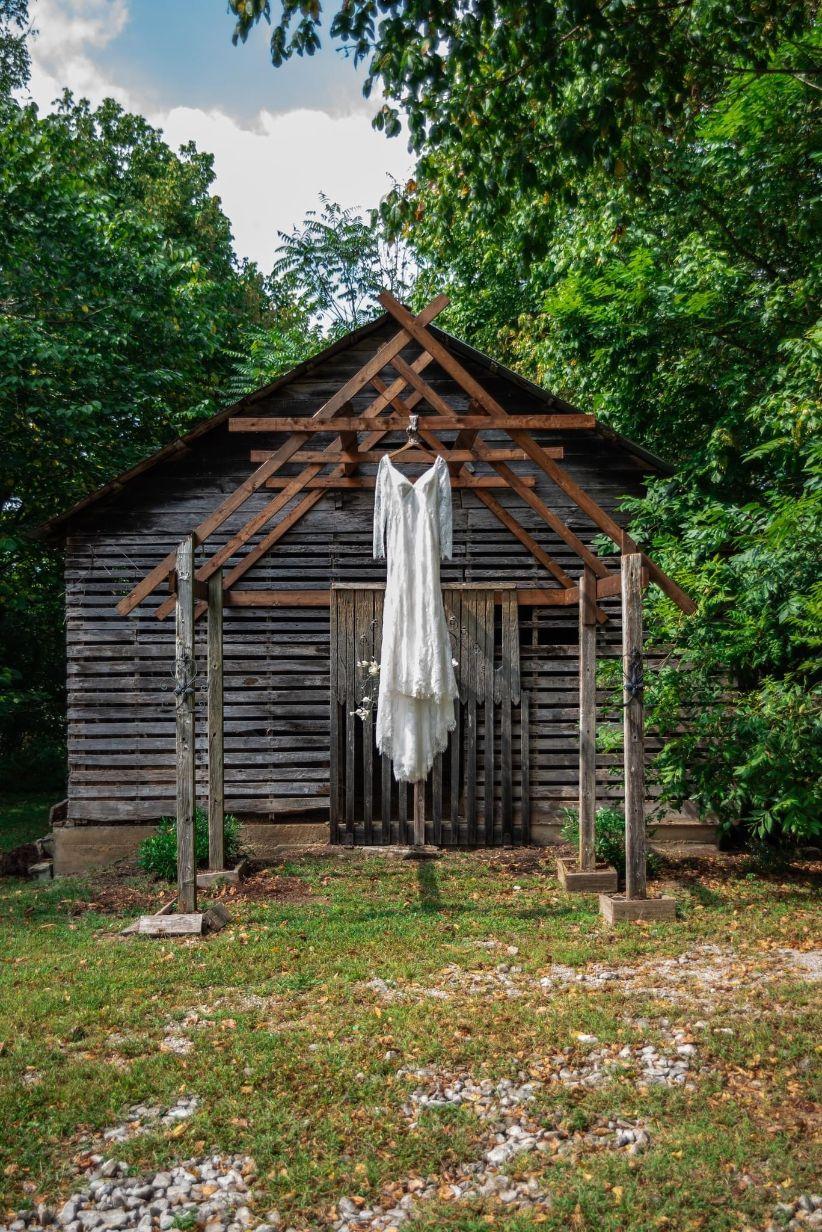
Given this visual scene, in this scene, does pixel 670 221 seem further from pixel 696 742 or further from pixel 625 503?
pixel 696 742

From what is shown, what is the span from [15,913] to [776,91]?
35.1 ft

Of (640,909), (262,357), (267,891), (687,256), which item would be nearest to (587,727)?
(640,909)

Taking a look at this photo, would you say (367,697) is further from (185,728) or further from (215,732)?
(185,728)

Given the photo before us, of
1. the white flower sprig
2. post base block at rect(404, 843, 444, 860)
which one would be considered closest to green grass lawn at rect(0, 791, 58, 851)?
the white flower sprig

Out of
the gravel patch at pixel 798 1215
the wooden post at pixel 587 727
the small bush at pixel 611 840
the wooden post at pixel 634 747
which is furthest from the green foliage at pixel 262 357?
the gravel patch at pixel 798 1215

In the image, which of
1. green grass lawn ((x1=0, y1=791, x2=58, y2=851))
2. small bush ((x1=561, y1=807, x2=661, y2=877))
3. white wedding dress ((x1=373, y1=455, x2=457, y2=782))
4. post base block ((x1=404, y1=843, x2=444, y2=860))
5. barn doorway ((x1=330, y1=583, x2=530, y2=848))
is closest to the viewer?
white wedding dress ((x1=373, y1=455, x2=457, y2=782))

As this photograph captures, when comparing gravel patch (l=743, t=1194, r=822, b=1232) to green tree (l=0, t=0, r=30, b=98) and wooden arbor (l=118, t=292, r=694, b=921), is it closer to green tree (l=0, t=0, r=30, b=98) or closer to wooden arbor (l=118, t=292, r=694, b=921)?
→ wooden arbor (l=118, t=292, r=694, b=921)

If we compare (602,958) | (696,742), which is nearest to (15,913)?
(602,958)

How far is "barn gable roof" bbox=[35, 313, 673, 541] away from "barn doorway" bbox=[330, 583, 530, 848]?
209cm

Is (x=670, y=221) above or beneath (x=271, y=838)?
above

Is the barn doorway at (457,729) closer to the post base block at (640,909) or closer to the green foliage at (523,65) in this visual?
the post base block at (640,909)

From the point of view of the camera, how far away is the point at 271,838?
10266 millimetres

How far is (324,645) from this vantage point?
10453 millimetres

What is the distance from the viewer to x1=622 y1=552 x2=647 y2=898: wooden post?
23.0ft
